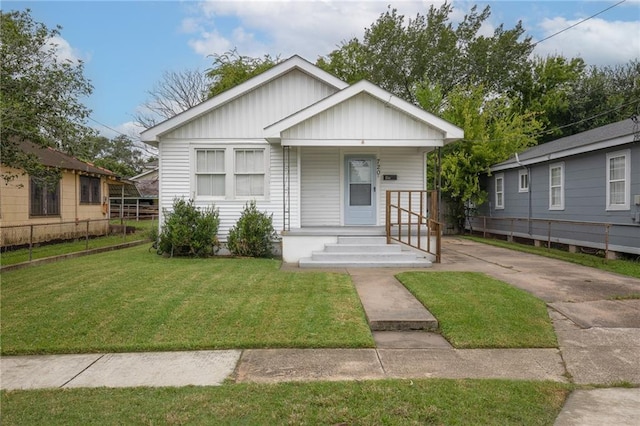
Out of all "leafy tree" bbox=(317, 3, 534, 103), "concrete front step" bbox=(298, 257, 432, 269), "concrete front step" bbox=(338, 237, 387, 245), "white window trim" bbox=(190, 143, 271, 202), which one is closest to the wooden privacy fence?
"white window trim" bbox=(190, 143, 271, 202)

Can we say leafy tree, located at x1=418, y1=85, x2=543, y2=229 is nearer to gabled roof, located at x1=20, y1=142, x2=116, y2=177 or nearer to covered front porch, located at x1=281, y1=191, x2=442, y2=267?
covered front porch, located at x1=281, y1=191, x2=442, y2=267

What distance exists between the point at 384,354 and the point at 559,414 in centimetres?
175

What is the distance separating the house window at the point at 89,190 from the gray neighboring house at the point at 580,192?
1715 cm

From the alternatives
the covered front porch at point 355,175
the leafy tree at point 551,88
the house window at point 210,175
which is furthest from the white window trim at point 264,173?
the leafy tree at point 551,88

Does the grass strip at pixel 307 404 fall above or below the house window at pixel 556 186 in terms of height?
below

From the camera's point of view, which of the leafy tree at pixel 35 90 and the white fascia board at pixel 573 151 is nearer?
the leafy tree at pixel 35 90

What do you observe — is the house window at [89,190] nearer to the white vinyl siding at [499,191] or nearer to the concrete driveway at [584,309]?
the concrete driveway at [584,309]

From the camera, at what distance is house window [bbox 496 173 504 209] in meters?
19.1

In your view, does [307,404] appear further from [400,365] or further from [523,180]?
[523,180]

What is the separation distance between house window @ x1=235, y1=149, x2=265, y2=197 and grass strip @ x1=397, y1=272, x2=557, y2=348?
5367mm

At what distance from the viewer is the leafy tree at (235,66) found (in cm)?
2841

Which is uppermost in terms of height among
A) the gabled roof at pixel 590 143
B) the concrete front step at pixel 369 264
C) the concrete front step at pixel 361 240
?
the gabled roof at pixel 590 143

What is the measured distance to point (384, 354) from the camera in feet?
15.3

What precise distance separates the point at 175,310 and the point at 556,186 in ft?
44.5
